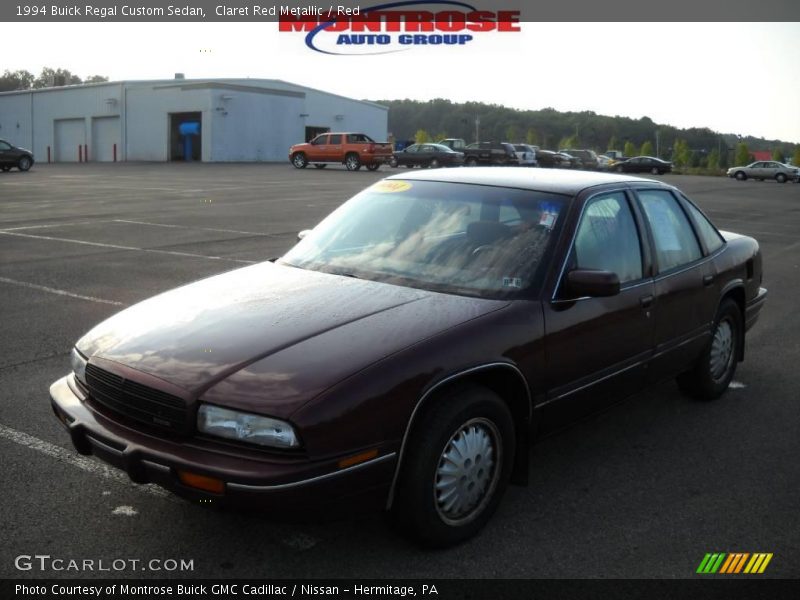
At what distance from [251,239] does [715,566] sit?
437 inches

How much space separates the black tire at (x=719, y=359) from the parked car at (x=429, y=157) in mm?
38678

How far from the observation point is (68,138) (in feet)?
198

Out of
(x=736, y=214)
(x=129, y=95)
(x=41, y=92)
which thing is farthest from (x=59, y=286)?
(x=41, y=92)

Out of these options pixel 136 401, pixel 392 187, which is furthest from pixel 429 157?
pixel 136 401

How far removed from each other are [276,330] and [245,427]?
532mm

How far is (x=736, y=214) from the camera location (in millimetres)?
22594

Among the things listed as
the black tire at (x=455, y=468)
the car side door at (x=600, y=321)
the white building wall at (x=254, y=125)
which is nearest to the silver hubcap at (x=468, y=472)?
the black tire at (x=455, y=468)

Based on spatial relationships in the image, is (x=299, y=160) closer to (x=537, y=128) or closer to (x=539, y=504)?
(x=539, y=504)

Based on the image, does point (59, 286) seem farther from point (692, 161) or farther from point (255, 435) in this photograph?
point (692, 161)

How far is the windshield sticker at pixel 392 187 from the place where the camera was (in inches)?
185

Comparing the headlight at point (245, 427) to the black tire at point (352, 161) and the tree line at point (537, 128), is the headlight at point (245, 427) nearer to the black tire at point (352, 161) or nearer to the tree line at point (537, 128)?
the black tire at point (352, 161)

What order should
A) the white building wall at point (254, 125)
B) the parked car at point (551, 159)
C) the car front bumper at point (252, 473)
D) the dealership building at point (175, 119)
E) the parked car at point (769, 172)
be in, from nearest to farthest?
the car front bumper at point (252, 473) < the parked car at point (769, 172) < the white building wall at point (254, 125) < the dealership building at point (175, 119) < the parked car at point (551, 159)

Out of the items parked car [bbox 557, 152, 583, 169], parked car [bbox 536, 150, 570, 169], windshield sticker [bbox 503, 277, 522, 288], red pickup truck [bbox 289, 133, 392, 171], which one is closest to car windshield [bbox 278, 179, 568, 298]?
windshield sticker [bbox 503, 277, 522, 288]

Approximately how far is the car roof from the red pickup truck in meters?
36.3
